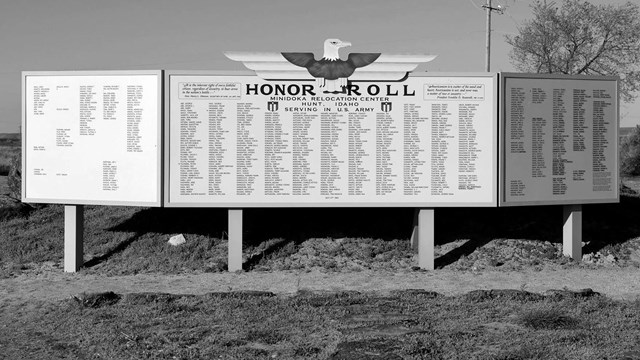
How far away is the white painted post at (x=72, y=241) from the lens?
1222 cm

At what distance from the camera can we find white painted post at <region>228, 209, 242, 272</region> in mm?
12000

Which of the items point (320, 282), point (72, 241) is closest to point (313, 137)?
point (320, 282)

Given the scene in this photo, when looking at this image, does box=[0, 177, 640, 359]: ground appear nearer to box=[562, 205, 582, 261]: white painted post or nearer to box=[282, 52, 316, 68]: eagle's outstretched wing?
box=[562, 205, 582, 261]: white painted post

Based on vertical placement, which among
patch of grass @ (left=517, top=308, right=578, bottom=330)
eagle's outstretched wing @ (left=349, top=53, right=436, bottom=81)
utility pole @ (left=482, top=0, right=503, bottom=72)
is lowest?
patch of grass @ (left=517, top=308, right=578, bottom=330)

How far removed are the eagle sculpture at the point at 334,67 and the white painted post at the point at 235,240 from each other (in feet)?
7.26

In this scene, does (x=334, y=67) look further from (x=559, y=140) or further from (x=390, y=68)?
(x=559, y=140)

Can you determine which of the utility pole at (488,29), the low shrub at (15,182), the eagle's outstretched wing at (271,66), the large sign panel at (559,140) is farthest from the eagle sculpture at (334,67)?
the utility pole at (488,29)

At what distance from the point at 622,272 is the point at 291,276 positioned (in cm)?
518

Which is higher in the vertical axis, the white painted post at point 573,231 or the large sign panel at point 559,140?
the large sign panel at point 559,140

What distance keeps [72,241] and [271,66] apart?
426cm

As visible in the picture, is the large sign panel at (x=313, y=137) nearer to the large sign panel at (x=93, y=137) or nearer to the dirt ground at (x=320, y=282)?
the large sign panel at (x=93, y=137)

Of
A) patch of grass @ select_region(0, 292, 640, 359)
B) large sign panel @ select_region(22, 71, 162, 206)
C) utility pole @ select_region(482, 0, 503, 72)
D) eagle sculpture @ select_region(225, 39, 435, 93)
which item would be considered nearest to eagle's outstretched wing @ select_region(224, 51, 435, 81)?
eagle sculpture @ select_region(225, 39, 435, 93)

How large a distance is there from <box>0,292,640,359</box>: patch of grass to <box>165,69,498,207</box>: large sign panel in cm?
264

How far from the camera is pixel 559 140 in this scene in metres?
12.4
